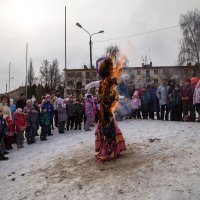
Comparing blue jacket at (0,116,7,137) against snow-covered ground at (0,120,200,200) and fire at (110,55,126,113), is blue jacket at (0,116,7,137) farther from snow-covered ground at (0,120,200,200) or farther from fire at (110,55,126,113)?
fire at (110,55,126,113)

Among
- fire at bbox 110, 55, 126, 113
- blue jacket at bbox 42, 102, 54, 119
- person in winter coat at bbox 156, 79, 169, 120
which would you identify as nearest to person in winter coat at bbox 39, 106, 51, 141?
blue jacket at bbox 42, 102, 54, 119

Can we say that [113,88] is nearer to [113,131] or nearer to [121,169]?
[113,131]

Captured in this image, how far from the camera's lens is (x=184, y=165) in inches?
326

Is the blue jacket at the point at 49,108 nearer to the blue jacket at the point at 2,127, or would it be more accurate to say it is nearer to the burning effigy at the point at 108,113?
the blue jacket at the point at 2,127

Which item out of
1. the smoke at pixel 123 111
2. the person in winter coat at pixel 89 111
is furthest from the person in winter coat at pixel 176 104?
the person in winter coat at pixel 89 111

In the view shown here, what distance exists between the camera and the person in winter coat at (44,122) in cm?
1465

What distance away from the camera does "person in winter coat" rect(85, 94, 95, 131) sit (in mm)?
15613

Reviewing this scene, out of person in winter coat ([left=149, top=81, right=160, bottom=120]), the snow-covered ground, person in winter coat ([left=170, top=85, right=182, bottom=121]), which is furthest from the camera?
person in winter coat ([left=149, top=81, right=160, bottom=120])

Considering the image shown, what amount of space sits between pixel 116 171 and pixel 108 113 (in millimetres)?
1744

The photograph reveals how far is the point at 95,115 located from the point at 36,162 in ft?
20.3

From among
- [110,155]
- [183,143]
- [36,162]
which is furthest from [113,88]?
[36,162]

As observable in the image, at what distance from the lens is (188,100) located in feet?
46.2

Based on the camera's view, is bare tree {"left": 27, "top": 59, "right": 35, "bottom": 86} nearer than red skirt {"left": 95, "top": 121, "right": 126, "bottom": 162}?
No

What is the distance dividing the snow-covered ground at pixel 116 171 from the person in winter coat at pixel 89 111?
9.58ft
